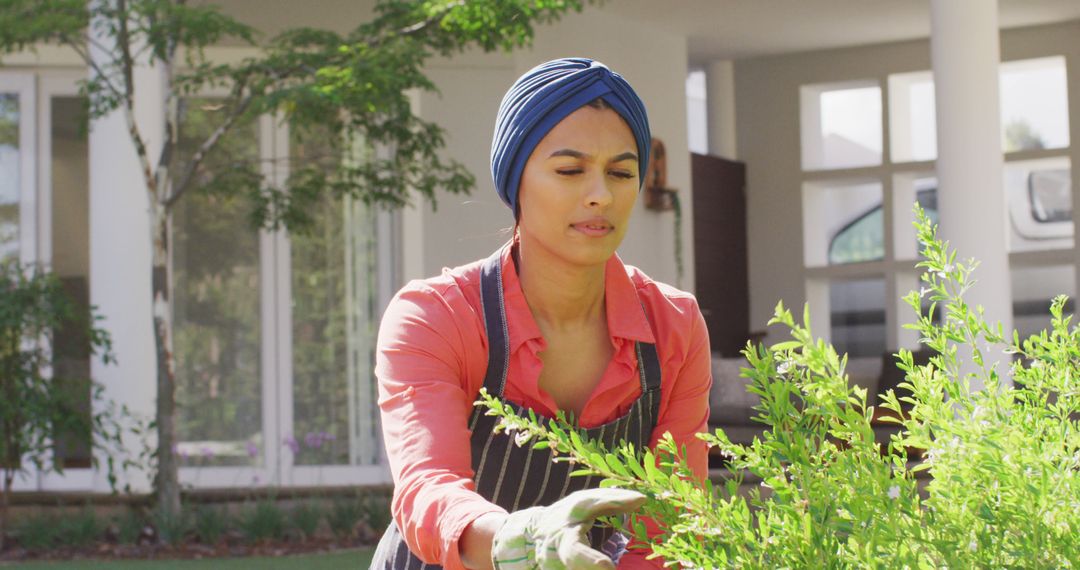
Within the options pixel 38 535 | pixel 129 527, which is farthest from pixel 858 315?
pixel 38 535

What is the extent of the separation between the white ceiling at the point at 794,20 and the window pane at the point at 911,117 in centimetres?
46

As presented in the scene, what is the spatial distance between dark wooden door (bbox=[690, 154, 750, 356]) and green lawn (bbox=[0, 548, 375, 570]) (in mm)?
6533

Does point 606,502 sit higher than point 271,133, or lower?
lower

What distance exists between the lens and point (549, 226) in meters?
1.44

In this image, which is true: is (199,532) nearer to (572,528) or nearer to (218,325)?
(218,325)

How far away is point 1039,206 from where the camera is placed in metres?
12.6

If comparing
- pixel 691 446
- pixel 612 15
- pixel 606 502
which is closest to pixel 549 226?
pixel 691 446

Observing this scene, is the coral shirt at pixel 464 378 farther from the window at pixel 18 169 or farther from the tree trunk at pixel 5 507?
the window at pixel 18 169

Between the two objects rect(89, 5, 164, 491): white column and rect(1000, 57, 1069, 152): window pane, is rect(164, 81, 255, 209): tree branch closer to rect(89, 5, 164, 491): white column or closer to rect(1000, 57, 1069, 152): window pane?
rect(89, 5, 164, 491): white column

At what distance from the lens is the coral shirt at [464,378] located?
3.92 ft

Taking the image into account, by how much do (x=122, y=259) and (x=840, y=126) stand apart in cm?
811

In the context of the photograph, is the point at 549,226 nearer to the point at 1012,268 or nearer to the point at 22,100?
the point at 22,100

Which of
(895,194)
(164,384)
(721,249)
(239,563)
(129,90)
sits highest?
(129,90)

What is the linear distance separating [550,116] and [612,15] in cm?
958
